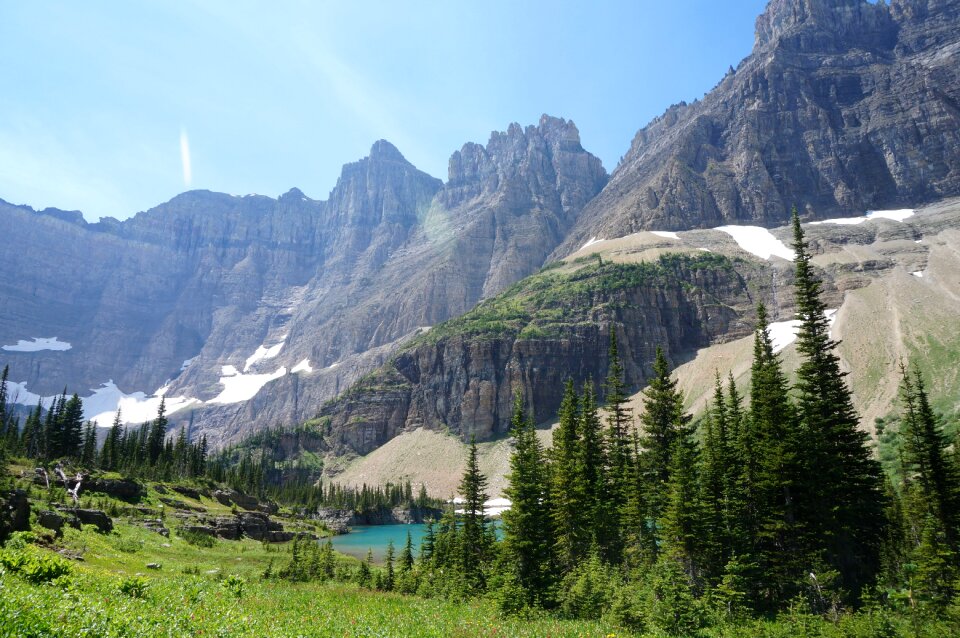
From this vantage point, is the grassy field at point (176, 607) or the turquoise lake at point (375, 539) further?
the turquoise lake at point (375, 539)

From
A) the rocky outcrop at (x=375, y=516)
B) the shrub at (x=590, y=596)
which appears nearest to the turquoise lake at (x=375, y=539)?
the rocky outcrop at (x=375, y=516)

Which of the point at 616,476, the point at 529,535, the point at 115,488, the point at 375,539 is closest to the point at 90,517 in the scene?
the point at 115,488

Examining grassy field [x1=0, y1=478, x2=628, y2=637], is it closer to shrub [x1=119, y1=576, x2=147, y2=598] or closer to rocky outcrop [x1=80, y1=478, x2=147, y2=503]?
shrub [x1=119, y1=576, x2=147, y2=598]

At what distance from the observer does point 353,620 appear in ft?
68.3

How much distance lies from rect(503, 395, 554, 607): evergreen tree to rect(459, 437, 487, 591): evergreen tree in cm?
622

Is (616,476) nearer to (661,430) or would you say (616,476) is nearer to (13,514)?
(661,430)

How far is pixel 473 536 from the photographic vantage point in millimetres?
45750

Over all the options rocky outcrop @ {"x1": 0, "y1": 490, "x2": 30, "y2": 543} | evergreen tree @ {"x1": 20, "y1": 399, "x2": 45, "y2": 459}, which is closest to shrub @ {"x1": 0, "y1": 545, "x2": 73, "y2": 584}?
rocky outcrop @ {"x1": 0, "y1": 490, "x2": 30, "y2": 543}

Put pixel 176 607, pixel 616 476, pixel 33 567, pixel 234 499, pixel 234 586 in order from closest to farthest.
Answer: pixel 176 607, pixel 33 567, pixel 234 586, pixel 616 476, pixel 234 499

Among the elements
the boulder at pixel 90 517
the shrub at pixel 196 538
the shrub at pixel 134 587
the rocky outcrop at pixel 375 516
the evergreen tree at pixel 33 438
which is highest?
the evergreen tree at pixel 33 438

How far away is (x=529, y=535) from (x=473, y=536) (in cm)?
1361

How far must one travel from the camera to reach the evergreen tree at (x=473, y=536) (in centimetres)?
4020

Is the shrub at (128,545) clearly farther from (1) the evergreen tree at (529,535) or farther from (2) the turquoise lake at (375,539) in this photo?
(2) the turquoise lake at (375,539)

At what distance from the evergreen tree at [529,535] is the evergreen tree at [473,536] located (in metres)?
6.22
